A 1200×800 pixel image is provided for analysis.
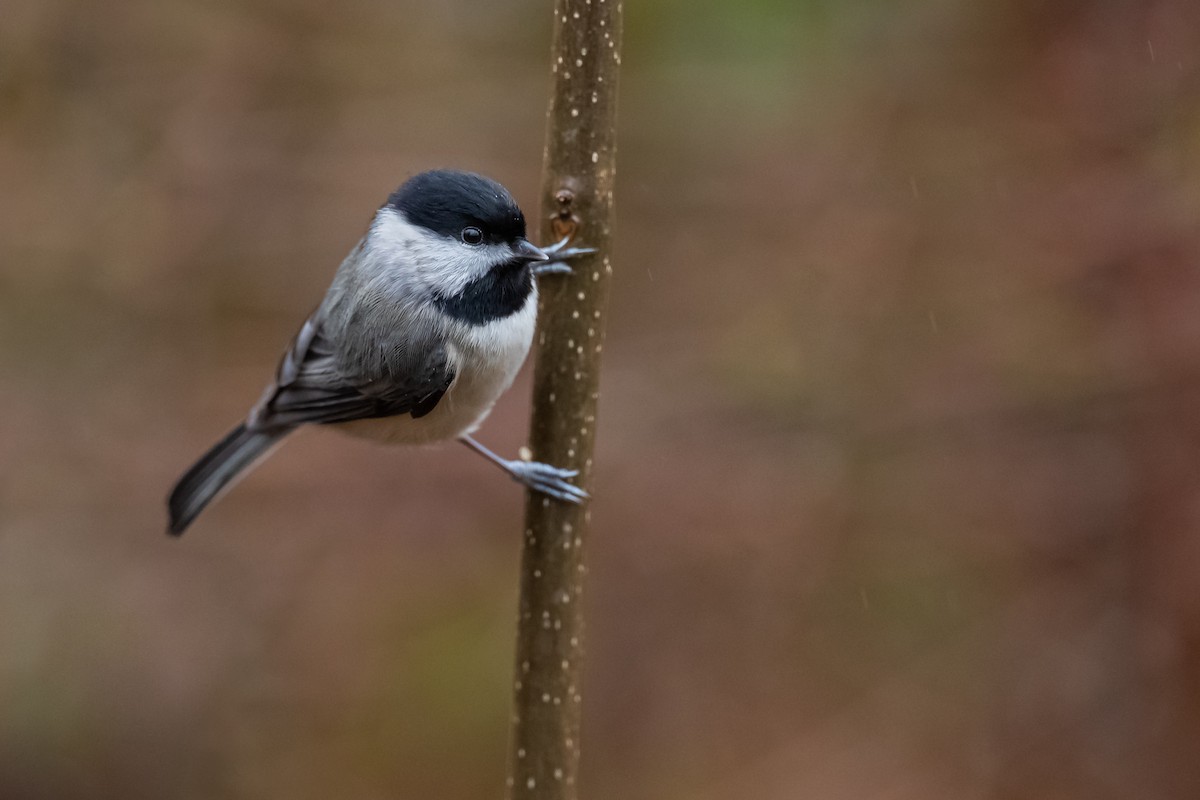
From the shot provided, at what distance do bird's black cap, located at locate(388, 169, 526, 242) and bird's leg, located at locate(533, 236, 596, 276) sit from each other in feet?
0.81

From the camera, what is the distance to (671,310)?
180 inches

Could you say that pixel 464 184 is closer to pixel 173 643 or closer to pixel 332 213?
pixel 332 213

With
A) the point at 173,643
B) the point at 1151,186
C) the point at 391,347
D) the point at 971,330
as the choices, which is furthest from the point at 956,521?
the point at 173,643

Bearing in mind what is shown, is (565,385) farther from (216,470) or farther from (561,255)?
(216,470)

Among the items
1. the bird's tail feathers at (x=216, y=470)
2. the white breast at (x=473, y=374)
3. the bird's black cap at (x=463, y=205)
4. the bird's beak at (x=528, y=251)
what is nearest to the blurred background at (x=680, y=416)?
A: the bird's tail feathers at (x=216, y=470)

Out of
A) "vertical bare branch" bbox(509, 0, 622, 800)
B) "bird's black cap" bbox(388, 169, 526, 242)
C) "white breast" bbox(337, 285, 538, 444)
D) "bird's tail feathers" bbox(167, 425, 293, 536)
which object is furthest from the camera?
"bird's tail feathers" bbox(167, 425, 293, 536)

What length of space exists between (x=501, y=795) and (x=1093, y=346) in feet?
8.76

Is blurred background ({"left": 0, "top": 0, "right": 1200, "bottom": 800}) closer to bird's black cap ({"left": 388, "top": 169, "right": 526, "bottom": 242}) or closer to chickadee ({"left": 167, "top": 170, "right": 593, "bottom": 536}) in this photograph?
chickadee ({"left": 167, "top": 170, "right": 593, "bottom": 536})

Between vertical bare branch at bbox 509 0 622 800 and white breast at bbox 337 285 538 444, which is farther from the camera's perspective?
white breast at bbox 337 285 538 444

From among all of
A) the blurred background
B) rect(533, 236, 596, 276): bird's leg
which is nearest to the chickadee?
rect(533, 236, 596, 276): bird's leg

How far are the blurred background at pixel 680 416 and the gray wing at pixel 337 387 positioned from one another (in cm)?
155

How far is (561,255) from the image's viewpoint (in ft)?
6.41

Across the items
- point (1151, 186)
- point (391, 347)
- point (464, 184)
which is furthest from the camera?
point (1151, 186)

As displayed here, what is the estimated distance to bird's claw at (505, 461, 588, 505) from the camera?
1.93 meters
